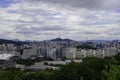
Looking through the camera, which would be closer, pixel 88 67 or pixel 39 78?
pixel 88 67

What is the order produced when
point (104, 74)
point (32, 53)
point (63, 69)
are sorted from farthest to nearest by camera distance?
point (32, 53) → point (63, 69) → point (104, 74)

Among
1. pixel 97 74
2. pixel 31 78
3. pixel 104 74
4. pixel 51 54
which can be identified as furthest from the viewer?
pixel 51 54

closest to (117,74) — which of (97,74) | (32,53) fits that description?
(97,74)

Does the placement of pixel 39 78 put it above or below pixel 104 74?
below

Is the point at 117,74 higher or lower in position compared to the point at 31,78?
higher

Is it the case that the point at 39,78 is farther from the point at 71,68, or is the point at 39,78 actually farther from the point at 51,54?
the point at 51,54

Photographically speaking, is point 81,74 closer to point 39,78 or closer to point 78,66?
point 78,66

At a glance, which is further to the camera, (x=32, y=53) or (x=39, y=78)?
(x=32, y=53)

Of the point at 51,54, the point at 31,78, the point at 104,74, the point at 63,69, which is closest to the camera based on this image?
the point at 104,74

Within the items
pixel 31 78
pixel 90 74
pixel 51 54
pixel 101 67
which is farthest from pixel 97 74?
pixel 51 54
